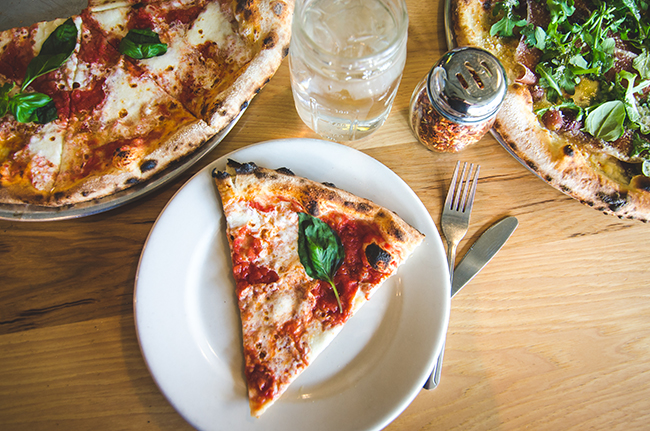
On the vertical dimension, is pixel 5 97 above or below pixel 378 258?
above

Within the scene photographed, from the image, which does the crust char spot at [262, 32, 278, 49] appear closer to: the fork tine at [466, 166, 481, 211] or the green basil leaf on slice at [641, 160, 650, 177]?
the fork tine at [466, 166, 481, 211]

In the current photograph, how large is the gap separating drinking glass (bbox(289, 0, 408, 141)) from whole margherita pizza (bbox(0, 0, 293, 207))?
9.5 inches

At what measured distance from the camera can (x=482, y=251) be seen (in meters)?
1.52

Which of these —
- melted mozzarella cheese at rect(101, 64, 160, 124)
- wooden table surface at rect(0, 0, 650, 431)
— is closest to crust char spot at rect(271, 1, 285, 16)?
wooden table surface at rect(0, 0, 650, 431)

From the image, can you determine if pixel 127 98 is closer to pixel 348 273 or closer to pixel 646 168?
pixel 348 273

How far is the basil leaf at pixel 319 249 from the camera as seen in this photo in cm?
134

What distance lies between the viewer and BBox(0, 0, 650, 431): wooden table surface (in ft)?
4.62

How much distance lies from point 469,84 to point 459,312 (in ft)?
2.93

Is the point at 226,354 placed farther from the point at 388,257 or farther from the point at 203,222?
the point at 388,257

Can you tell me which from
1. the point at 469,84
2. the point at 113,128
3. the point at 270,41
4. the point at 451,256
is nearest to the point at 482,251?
the point at 451,256

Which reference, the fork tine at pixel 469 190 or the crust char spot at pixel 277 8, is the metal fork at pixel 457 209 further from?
the crust char spot at pixel 277 8

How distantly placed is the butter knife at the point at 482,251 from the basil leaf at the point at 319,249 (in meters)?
0.50

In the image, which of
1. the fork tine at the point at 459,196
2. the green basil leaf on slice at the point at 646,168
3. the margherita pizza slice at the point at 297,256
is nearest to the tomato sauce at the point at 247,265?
the margherita pizza slice at the point at 297,256

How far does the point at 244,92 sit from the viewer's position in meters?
1.44
